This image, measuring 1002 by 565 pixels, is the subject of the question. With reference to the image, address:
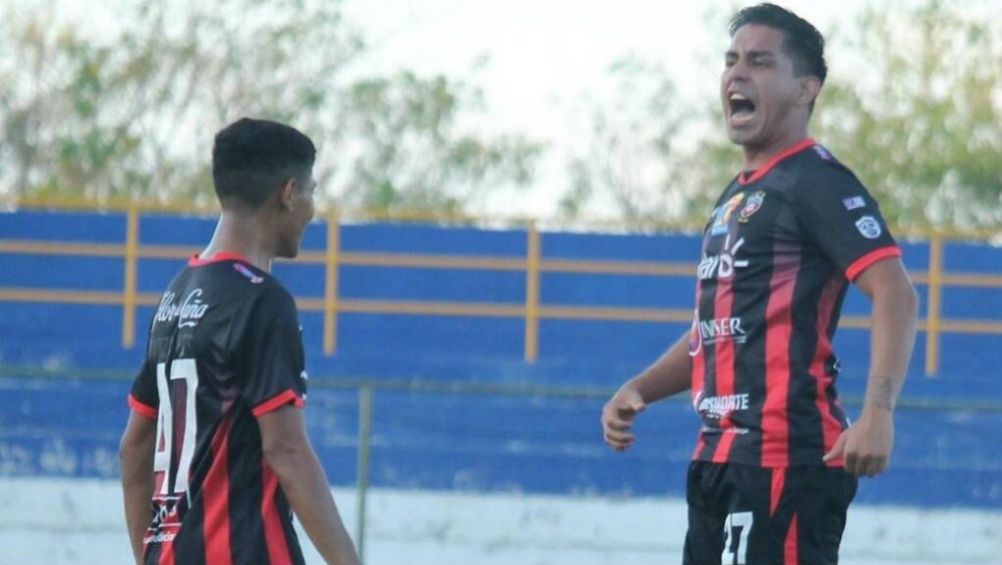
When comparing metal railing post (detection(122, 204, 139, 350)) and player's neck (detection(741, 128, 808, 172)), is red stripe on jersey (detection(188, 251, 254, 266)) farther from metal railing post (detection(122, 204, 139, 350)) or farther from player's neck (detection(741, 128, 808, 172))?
metal railing post (detection(122, 204, 139, 350))

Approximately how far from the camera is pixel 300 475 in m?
4.18

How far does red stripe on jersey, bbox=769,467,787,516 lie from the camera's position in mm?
4492

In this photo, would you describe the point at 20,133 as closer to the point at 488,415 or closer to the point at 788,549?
the point at 488,415

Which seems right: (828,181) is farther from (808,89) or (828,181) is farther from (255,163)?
(255,163)

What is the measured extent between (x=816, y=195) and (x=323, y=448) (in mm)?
10780

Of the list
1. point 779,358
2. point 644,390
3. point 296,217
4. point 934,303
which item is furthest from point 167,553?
point 934,303

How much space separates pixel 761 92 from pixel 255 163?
125 centimetres

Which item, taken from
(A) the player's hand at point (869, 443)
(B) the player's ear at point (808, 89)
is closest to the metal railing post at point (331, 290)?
(B) the player's ear at point (808, 89)

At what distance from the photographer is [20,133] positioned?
29672mm

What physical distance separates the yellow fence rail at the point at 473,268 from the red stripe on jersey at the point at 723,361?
1592 cm

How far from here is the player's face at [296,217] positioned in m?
4.46

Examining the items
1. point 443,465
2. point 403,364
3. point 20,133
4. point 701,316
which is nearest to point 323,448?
point 443,465

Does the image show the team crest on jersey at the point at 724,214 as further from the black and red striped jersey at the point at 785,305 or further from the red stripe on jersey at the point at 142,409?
the red stripe on jersey at the point at 142,409

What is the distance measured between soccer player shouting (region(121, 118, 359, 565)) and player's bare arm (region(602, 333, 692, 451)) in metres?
0.98
